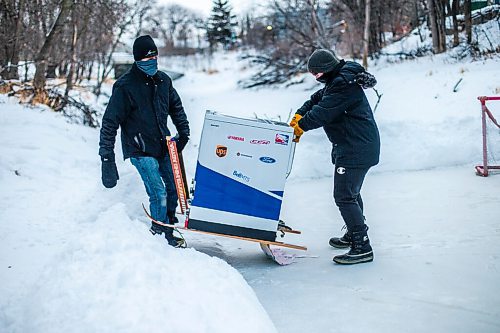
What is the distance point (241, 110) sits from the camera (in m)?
14.4

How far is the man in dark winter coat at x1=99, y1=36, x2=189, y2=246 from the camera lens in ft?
14.0

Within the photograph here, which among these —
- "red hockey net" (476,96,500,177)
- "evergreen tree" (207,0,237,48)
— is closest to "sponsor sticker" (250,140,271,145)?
"red hockey net" (476,96,500,177)

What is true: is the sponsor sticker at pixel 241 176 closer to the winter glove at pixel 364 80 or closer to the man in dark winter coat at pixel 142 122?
the man in dark winter coat at pixel 142 122

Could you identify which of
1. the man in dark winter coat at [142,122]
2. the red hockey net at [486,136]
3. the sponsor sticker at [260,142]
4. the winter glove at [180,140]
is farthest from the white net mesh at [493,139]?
the man in dark winter coat at [142,122]

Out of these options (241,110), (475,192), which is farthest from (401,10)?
(475,192)

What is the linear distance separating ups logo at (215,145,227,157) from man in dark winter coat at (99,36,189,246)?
64 centimetres

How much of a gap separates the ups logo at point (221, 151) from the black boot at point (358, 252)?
4.05ft

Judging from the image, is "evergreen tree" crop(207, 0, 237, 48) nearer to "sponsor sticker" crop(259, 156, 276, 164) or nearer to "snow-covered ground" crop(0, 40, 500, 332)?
"snow-covered ground" crop(0, 40, 500, 332)

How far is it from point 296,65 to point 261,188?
56.2 feet

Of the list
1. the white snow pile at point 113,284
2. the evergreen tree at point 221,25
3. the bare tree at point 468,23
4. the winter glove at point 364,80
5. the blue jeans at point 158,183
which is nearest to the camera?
the white snow pile at point 113,284

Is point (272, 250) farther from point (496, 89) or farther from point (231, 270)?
point (496, 89)

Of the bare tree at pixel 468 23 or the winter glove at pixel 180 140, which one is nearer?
the winter glove at pixel 180 140

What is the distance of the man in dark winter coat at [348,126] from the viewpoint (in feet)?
13.0

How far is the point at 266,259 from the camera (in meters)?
4.47
